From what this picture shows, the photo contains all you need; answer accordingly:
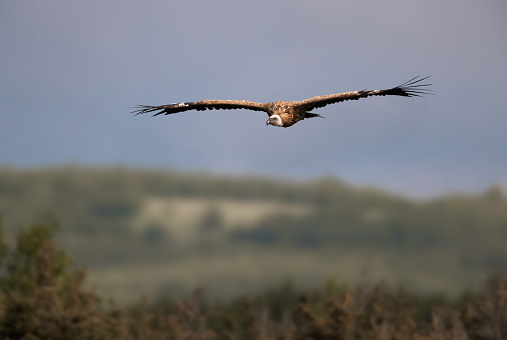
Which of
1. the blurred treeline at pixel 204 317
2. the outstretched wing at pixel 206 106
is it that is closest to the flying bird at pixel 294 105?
the outstretched wing at pixel 206 106

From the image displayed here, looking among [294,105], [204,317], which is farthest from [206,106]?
[204,317]

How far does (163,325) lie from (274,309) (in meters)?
41.1

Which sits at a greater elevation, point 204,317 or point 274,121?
point 274,121

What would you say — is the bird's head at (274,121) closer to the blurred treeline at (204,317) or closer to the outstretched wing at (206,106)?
the outstretched wing at (206,106)

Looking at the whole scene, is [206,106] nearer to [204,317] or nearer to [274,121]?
[274,121]

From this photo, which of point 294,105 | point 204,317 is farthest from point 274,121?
point 204,317

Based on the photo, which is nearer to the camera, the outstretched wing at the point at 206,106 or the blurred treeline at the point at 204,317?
the outstretched wing at the point at 206,106

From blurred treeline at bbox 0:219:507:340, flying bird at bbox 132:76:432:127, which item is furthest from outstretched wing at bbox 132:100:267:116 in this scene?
blurred treeline at bbox 0:219:507:340

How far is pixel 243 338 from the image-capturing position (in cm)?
5547

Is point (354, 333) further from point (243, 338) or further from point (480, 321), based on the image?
point (243, 338)

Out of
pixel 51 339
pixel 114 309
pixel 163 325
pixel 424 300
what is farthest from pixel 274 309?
pixel 51 339

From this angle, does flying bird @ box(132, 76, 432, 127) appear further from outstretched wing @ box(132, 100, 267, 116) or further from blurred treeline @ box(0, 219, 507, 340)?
blurred treeline @ box(0, 219, 507, 340)

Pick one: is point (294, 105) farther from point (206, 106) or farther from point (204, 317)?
point (204, 317)

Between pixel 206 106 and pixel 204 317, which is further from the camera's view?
pixel 204 317
